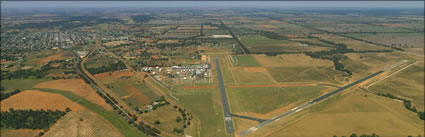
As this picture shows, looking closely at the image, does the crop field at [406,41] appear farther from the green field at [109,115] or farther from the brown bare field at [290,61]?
the green field at [109,115]

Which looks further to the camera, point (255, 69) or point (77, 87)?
point (255, 69)

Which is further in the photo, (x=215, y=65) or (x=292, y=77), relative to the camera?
(x=215, y=65)

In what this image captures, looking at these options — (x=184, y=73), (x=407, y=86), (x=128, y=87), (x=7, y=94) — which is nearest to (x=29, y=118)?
(x=7, y=94)

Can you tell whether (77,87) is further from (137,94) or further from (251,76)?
(251,76)

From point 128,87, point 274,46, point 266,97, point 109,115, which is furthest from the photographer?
point 274,46

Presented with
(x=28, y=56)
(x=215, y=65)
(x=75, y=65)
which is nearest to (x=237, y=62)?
(x=215, y=65)

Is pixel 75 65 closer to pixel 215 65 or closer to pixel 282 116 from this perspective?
pixel 215 65

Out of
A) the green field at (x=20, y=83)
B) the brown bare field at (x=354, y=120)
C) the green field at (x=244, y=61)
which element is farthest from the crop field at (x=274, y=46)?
the green field at (x=20, y=83)
